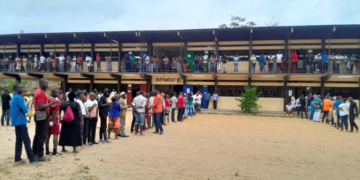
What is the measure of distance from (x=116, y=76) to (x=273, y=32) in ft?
41.1

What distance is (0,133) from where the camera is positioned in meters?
8.61

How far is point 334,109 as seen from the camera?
1229cm

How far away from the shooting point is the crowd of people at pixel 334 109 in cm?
1066

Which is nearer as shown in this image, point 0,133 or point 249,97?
point 0,133

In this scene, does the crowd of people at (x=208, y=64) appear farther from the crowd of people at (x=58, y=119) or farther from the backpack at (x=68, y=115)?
the backpack at (x=68, y=115)

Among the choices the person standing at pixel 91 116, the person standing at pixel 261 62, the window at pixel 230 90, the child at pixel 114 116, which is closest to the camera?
the person standing at pixel 91 116

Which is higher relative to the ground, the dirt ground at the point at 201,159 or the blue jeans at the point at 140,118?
the blue jeans at the point at 140,118

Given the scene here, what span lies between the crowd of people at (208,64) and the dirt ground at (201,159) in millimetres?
9497

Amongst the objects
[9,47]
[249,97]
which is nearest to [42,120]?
[249,97]

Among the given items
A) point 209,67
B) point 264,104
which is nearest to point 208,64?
point 209,67

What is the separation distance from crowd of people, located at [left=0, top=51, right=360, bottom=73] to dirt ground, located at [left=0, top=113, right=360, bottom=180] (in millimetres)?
9497

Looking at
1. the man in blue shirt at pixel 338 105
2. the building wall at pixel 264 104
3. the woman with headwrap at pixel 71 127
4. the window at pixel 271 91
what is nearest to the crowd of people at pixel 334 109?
the man in blue shirt at pixel 338 105

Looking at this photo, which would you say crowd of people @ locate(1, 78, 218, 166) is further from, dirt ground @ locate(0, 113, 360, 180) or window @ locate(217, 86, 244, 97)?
window @ locate(217, 86, 244, 97)

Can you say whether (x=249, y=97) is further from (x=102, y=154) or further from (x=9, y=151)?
(x=9, y=151)
